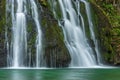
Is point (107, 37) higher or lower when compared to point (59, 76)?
higher

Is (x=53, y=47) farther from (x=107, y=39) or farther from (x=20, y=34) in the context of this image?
(x=107, y=39)

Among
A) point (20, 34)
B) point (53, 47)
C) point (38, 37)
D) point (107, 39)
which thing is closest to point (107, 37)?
point (107, 39)

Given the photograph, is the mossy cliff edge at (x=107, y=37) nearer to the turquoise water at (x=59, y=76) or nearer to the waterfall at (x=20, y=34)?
the waterfall at (x=20, y=34)

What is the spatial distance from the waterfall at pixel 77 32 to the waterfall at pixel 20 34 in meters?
1.84

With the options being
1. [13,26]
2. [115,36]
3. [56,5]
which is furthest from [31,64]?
[115,36]

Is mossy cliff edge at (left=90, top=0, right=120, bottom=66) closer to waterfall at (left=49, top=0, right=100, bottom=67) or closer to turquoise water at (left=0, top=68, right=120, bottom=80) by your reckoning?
waterfall at (left=49, top=0, right=100, bottom=67)

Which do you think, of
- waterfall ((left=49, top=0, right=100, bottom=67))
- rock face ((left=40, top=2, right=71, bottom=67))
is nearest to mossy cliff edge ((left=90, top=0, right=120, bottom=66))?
waterfall ((left=49, top=0, right=100, bottom=67))

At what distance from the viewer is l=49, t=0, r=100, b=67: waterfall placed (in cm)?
2312

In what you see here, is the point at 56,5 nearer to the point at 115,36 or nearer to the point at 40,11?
the point at 40,11

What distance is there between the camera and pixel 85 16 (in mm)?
25922

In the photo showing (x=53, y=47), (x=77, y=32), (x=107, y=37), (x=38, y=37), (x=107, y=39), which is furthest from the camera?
(x=107, y=37)

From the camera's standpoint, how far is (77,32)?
24.6 meters

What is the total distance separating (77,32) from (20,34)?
4.33m

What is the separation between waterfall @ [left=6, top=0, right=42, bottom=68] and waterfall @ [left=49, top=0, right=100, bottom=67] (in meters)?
1.84
